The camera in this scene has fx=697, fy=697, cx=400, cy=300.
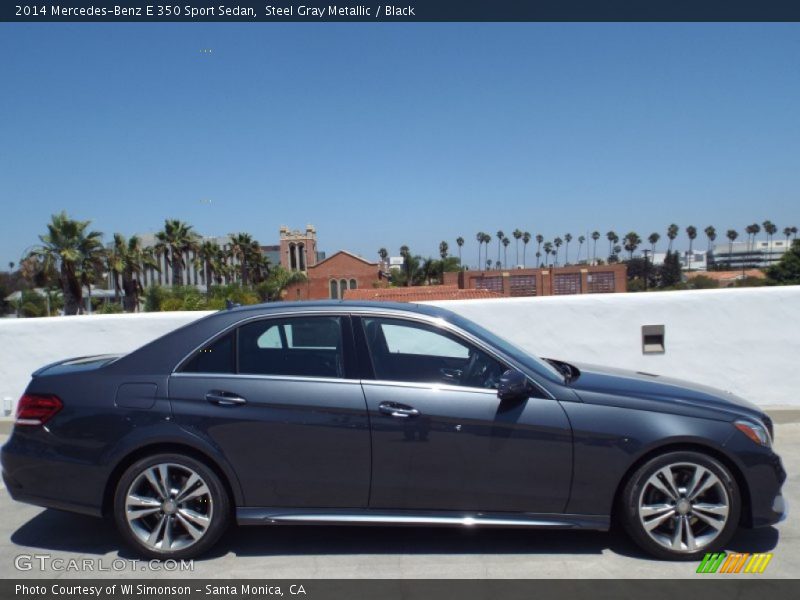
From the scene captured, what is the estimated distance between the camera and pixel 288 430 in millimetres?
4234

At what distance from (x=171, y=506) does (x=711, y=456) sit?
10.8ft

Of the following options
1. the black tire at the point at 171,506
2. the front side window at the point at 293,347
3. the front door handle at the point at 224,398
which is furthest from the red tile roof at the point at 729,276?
the black tire at the point at 171,506

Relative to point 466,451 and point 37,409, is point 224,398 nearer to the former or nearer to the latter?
point 37,409

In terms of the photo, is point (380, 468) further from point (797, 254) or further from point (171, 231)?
point (171, 231)

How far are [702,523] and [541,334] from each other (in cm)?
381

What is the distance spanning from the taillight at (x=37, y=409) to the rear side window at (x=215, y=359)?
0.85 metres

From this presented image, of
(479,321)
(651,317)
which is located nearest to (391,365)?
(479,321)

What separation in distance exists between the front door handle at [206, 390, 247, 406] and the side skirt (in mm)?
702

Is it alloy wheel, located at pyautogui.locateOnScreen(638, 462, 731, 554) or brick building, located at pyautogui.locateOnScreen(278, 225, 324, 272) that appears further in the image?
brick building, located at pyautogui.locateOnScreen(278, 225, 324, 272)

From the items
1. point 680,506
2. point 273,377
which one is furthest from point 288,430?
point 680,506

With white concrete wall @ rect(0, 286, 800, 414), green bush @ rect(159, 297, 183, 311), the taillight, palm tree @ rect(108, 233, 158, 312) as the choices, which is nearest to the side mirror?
the taillight

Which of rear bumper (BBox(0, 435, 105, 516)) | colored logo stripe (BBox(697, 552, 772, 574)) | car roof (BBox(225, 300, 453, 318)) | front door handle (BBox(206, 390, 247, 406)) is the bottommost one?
colored logo stripe (BBox(697, 552, 772, 574))

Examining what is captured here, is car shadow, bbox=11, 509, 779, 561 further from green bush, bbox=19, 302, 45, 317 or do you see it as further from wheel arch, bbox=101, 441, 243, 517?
green bush, bbox=19, 302, 45, 317
